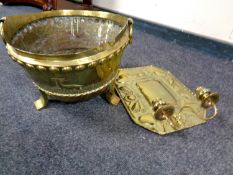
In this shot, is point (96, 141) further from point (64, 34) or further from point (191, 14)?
point (191, 14)

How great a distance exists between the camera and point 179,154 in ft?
2.53

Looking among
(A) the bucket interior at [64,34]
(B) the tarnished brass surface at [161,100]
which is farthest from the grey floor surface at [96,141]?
(A) the bucket interior at [64,34]

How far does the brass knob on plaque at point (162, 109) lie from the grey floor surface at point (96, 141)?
96 millimetres

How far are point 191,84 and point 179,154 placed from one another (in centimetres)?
39

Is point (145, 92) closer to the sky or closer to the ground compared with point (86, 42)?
closer to the ground

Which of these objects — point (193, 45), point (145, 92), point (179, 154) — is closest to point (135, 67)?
point (145, 92)

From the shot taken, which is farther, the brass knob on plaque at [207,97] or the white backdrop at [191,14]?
the white backdrop at [191,14]

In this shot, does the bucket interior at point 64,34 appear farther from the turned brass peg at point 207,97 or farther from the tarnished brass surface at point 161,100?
the turned brass peg at point 207,97

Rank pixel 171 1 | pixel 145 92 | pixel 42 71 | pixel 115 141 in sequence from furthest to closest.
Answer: pixel 171 1
pixel 145 92
pixel 115 141
pixel 42 71

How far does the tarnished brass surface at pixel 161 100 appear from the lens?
2.69 ft

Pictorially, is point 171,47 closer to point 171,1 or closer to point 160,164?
point 171,1

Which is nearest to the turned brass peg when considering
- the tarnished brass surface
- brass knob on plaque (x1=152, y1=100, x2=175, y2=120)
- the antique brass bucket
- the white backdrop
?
the tarnished brass surface

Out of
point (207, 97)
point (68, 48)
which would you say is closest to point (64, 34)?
point (68, 48)

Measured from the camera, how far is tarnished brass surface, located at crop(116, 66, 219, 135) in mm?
820
